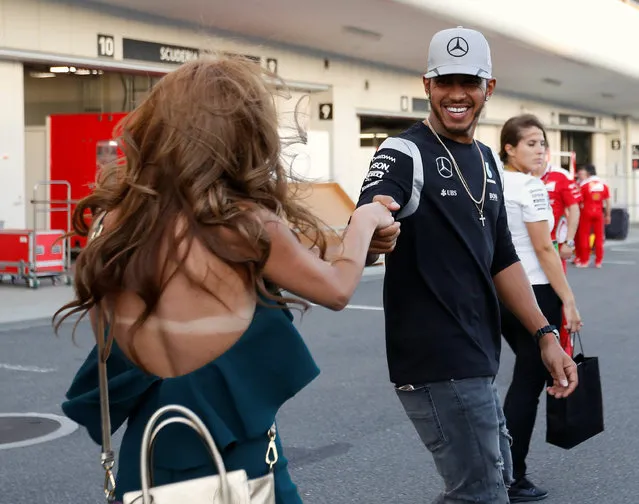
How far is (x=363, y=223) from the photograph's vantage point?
2549 millimetres

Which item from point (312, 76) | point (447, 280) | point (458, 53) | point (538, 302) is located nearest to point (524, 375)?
point (538, 302)

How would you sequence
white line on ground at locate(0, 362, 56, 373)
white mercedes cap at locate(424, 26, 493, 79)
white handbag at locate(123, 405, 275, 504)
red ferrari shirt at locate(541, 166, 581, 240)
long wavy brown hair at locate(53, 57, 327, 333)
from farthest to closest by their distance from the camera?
white line on ground at locate(0, 362, 56, 373), red ferrari shirt at locate(541, 166, 581, 240), white mercedes cap at locate(424, 26, 493, 79), long wavy brown hair at locate(53, 57, 327, 333), white handbag at locate(123, 405, 275, 504)

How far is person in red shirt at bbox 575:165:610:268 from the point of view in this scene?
1980 centimetres

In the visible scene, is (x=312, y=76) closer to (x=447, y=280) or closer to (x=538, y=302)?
(x=538, y=302)

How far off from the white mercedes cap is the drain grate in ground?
400cm

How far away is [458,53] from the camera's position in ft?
11.4

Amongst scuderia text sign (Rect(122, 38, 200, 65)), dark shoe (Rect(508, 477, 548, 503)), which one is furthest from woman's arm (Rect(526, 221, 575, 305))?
scuderia text sign (Rect(122, 38, 200, 65))

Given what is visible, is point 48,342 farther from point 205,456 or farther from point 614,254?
point 614,254

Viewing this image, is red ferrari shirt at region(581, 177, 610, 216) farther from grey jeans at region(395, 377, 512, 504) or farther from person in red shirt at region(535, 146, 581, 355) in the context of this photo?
grey jeans at region(395, 377, 512, 504)

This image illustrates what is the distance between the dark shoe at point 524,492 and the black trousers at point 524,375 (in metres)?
0.14

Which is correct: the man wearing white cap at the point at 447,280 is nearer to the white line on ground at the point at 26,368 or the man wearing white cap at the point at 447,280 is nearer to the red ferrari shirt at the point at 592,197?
the white line on ground at the point at 26,368

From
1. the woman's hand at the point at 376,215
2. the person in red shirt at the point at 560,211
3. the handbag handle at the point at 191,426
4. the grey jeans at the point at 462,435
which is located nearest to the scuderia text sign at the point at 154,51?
the person in red shirt at the point at 560,211

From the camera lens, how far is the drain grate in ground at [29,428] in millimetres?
6461

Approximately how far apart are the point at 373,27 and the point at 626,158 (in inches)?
792
